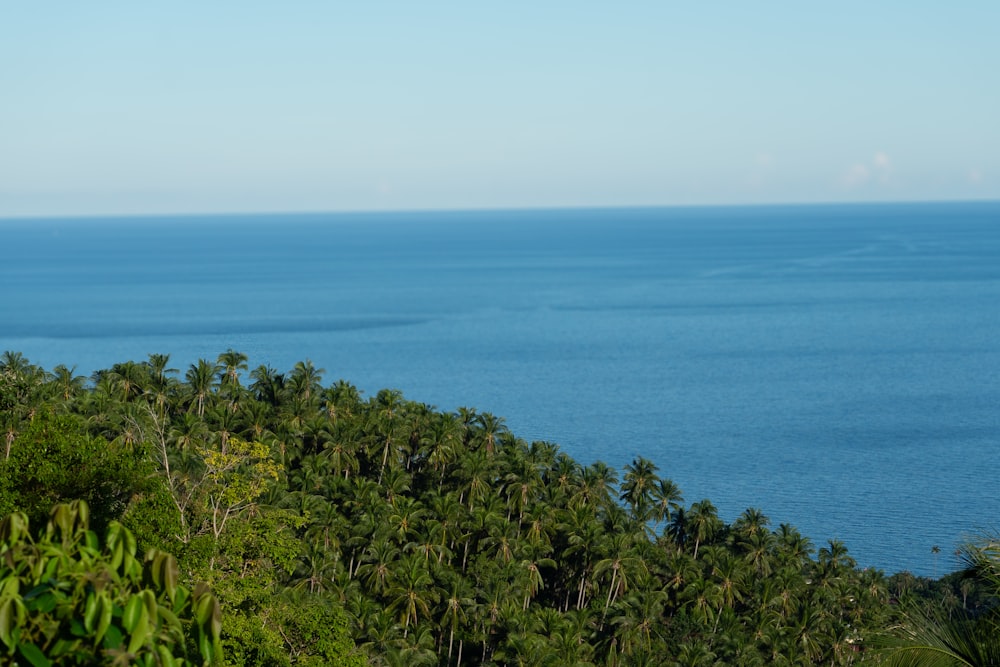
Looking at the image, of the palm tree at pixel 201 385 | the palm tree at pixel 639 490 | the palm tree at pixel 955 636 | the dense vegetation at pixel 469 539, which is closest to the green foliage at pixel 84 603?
the palm tree at pixel 955 636

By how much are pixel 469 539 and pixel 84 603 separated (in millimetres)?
64089

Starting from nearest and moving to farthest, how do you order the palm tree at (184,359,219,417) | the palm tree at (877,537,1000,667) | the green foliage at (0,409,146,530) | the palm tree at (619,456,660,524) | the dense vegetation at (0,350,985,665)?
the palm tree at (877,537,1000,667) < the green foliage at (0,409,146,530) < the dense vegetation at (0,350,985,665) < the palm tree at (184,359,219,417) < the palm tree at (619,456,660,524)

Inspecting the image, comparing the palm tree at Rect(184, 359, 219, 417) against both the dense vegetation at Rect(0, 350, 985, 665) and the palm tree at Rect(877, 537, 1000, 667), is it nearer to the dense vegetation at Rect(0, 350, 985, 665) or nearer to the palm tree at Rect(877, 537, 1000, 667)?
the dense vegetation at Rect(0, 350, 985, 665)

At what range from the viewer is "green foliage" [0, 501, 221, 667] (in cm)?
1030

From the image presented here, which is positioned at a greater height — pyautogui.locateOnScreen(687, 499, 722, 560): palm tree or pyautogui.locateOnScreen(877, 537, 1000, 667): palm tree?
pyautogui.locateOnScreen(877, 537, 1000, 667): palm tree

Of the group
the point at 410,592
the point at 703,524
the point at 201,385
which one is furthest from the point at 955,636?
the point at 201,385

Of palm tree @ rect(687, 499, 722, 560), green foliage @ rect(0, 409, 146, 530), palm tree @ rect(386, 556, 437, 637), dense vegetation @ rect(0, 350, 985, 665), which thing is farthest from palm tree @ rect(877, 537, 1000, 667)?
palm tree @ rect(687, 499, 722, 560)

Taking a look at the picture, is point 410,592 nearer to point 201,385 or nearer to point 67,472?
point 201,385

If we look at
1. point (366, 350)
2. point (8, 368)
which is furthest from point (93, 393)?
point (366, 350)

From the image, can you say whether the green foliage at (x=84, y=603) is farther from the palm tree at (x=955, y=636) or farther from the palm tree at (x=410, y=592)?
the palm tree at (x=410, y=592)

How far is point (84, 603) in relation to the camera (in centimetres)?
1075

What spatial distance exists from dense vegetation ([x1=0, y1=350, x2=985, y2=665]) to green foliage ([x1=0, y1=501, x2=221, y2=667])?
27572 millimetres

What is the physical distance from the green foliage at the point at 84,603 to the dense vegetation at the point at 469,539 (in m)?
27.6

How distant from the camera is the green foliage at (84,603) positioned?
10305mm
